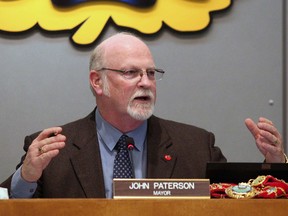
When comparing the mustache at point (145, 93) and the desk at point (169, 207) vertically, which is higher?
the mustache at point (145, 93)

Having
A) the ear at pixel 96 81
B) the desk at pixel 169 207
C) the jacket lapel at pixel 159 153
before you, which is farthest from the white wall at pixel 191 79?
the desk at pixel 169 207

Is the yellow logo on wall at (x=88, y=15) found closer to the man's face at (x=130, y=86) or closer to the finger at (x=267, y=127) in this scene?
the man's face at (x=130, y=86)

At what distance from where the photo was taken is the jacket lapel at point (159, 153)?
7.99 feet

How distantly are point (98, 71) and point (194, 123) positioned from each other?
78 centimetres

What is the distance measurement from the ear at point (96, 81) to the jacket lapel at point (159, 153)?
0.86 ft

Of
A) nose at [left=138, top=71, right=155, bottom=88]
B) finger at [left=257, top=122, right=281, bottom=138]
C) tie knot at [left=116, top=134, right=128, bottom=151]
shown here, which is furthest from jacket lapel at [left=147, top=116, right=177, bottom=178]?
finger at [left=257, top=122, right=281, bottom=138]

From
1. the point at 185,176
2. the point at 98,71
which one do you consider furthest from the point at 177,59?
the point at 185,176

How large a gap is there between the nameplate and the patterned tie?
2.40ft

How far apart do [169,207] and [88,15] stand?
72.6 inches

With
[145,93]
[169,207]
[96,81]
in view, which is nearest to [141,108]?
[145,93]

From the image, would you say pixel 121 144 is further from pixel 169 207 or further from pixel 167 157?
pixel 169 207

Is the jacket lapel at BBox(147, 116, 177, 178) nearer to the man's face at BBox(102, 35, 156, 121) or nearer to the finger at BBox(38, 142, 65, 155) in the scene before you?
the man's face at BBox(102, 35, 156, 121)

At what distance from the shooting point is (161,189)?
5.36ft

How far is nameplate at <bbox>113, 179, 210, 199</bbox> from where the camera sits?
1.62 m
